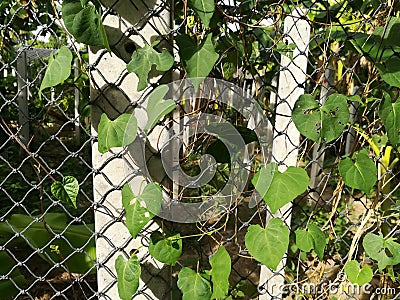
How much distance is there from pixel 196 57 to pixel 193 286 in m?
0.54

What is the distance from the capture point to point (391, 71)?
1087 mm

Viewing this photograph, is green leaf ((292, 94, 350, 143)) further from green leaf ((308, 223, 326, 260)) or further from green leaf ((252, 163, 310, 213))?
green leaf ((308, 223, 326, 260))

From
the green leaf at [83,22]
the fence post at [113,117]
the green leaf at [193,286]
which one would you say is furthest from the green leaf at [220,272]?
the green leaf at [83,22]

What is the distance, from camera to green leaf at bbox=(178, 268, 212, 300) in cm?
109

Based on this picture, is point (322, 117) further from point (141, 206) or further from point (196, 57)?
point (141, 206)

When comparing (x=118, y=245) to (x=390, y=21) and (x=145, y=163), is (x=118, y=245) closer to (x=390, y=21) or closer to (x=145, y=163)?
(x=145, y=163)

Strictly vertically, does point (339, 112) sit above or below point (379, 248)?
above

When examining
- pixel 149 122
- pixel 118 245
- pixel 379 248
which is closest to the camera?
pixel 149 122

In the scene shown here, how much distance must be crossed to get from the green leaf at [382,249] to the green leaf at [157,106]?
69 centimetres

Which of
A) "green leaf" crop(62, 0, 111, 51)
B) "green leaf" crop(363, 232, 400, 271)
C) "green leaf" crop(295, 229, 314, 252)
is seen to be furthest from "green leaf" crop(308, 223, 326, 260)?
"green leaf" crop(62, 0, 111, 51)

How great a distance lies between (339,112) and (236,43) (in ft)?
0.94

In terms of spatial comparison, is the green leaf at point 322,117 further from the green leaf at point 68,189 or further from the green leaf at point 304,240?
the green leaf at point 68,189

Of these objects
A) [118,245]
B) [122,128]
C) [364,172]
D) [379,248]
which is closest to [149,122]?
[122,128]

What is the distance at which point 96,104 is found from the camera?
101 cm
